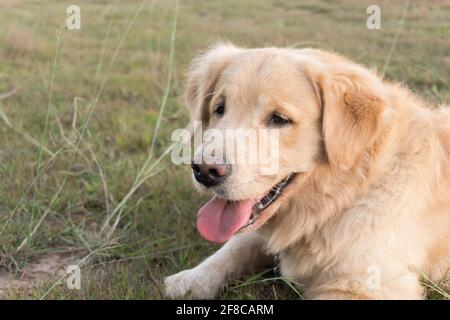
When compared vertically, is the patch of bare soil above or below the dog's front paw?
below

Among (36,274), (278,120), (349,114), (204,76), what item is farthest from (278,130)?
(36,274)

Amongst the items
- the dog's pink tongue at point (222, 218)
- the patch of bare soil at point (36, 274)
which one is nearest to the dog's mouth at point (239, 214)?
the dog's pink tongue at point (222, 218)

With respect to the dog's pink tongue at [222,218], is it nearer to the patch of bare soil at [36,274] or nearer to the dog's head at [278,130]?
the dog's head at [278,130]

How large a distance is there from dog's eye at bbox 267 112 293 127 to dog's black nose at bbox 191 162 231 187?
0.37 metres

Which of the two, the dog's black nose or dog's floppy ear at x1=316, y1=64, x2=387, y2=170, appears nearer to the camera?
the dog's black nose

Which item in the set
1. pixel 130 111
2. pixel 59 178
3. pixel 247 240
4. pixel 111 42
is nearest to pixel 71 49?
pixel 111 42

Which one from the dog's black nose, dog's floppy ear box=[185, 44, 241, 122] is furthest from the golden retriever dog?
dog's floppy ear box=[185, 44, 241, 122]

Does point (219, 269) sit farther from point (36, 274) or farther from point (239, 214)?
point (36, 274)

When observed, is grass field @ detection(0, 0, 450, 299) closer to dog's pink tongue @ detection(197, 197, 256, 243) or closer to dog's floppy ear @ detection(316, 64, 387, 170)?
dog's pink tongue @ detection(197, 197, 256, 243)

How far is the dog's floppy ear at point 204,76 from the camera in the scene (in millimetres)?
3732

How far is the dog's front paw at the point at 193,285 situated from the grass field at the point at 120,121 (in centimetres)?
7

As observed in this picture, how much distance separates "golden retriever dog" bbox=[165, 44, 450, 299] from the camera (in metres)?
3.15
